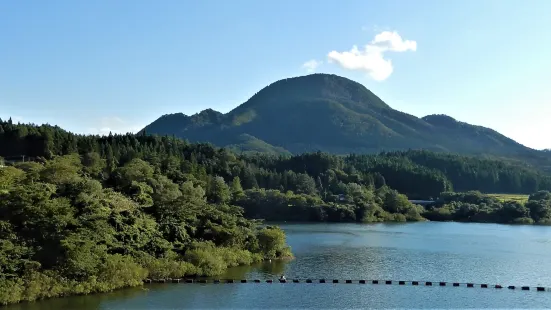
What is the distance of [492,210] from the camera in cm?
8494

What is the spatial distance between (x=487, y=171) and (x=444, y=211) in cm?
4523

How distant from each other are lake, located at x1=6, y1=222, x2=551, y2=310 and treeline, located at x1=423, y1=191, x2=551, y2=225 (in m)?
21.2

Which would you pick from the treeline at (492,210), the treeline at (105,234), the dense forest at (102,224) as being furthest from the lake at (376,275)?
the treeline at (492,210)

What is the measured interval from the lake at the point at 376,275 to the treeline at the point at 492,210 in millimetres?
21246

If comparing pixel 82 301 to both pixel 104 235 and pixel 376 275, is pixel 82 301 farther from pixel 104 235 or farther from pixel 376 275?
pixel 376 275

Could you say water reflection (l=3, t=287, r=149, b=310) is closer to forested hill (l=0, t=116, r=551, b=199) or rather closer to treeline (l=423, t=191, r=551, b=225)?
forested hill (l=0, t=116, r=551, b=199)

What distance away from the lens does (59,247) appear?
28.2 m

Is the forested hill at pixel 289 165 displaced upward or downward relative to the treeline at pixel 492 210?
upward

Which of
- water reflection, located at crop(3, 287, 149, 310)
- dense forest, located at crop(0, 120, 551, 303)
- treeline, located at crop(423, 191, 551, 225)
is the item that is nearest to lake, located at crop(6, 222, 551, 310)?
water reflection, located at crop(3, 287, 149, 310)

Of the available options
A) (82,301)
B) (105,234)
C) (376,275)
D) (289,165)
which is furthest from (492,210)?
A: (82,301)

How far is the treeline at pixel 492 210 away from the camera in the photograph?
8256 cm

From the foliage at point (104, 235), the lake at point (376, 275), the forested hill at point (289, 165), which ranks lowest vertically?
the lake at point (376, 275)

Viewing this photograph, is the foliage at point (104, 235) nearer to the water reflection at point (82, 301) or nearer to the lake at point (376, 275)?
the water reflection at point (82, 301)

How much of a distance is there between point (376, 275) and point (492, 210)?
5495 centimetres
